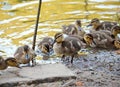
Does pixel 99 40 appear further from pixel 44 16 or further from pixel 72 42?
pixel 44 16

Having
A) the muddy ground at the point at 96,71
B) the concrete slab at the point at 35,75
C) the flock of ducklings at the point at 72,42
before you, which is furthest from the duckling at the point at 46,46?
the concrete slab at the point at 35,75

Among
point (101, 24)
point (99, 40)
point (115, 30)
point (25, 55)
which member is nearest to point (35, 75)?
point (25, 55)

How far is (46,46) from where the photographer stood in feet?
23.9

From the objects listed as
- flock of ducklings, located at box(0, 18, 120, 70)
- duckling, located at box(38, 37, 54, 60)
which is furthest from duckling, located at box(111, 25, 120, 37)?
duckling, located at box(38, 37, 54, 60)

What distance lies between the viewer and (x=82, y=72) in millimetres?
5117

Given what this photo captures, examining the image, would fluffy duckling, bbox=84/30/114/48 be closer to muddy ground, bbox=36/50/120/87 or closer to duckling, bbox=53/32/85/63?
muddy ground, bbox=36/50/120/87

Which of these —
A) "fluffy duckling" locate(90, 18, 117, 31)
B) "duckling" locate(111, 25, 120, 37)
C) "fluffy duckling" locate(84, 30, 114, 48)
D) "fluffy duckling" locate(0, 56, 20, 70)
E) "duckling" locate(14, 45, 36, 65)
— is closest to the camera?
"fluffy duckling" locate(0, 56, 20, 70)

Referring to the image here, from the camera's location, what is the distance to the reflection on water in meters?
7.83

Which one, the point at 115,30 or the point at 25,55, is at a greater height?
the point at 115,30

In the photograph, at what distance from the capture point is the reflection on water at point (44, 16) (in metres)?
7.83

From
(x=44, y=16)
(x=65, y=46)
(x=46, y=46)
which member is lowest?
(x=46, y=46)

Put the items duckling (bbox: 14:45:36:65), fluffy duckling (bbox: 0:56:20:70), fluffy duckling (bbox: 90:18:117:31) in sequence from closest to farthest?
fluffy duckling (bbox: 0:56:20:70) < duckling (bbox: 14:45:36:65) < fluffy duckling (bbox: 90:18:117:31)

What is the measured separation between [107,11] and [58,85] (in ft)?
18.0

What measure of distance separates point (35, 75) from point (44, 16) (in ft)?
15.5
